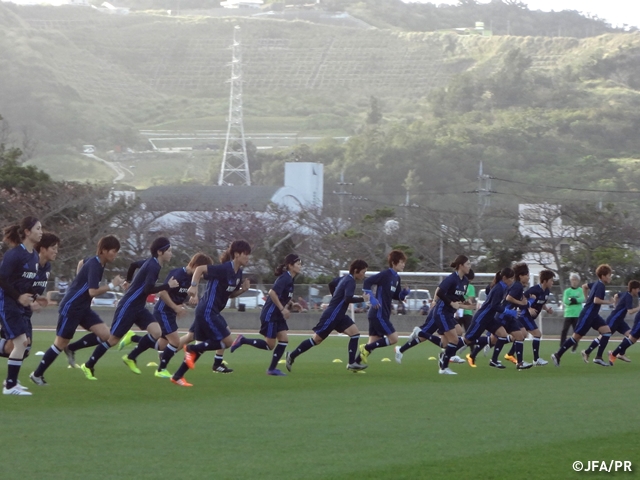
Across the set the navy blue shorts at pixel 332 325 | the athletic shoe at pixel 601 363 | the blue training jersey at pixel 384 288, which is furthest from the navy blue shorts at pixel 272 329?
the athletic shoe at pixel 601 363

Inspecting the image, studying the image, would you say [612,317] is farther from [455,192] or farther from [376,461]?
[455,192]

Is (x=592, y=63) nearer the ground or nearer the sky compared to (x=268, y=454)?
nearer the sky

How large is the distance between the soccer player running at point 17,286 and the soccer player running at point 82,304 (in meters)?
0.86

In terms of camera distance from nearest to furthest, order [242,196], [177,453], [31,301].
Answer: [177,453], [31,301], [242,196]

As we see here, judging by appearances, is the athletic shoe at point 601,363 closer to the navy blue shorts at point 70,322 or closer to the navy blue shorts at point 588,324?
the navy blue shorts at point 588,324

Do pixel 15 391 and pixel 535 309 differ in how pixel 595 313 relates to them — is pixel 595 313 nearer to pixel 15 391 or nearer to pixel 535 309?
pixel 535 309

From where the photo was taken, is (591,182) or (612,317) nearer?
(612,317)

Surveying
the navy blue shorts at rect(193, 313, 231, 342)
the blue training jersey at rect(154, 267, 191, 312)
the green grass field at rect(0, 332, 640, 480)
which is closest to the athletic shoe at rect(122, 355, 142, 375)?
the green grass field at rect(0, 332, 640, 480)

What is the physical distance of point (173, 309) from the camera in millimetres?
14523

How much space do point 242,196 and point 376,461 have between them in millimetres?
65490

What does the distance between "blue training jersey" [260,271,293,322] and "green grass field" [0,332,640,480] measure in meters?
0.86

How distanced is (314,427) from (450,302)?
7.22m

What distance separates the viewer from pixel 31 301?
38.3 feet

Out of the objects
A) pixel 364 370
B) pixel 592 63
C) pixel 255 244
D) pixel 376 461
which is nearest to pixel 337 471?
pixel 376 461
